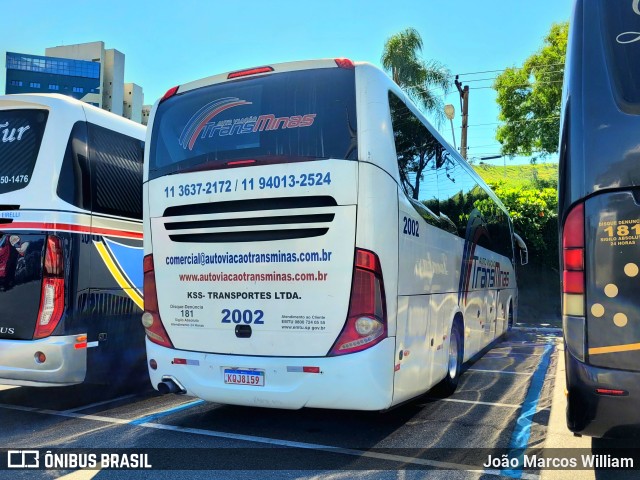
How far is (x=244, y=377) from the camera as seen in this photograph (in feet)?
16.0

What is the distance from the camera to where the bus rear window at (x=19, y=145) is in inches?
239

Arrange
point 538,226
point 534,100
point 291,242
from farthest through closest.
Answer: point 534,100 → point 538,226 → point 291,242

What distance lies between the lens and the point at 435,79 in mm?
24188

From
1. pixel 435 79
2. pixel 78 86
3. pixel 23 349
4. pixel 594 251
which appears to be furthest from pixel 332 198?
pixel 78 86

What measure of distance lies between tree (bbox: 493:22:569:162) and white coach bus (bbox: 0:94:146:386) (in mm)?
25843

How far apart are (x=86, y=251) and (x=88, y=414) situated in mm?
1841

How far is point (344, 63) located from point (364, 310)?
221cm

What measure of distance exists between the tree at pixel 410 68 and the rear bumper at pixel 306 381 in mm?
20110

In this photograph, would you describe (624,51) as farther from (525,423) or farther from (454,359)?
(454,359)

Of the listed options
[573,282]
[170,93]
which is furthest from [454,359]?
[170,93]

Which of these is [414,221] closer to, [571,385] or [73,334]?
[571,385]

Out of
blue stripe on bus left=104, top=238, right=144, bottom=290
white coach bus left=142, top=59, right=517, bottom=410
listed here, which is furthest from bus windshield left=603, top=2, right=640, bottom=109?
blue stripe on bus left=104, top=238, right=144, bottom=290

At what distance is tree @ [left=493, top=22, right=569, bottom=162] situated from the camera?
27.9 meters

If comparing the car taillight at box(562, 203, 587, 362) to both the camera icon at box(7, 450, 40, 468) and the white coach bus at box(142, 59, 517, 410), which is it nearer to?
the white coach bus at box(142, 59, 517, 410)
